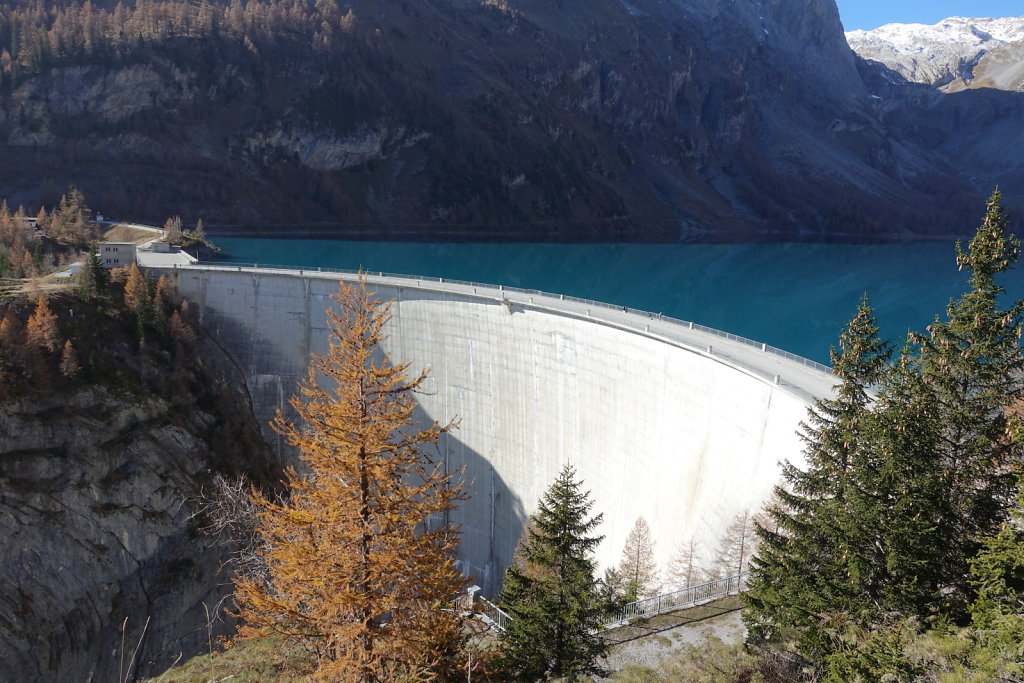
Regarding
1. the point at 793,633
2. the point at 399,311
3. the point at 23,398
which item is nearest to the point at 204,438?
the point at 23,398

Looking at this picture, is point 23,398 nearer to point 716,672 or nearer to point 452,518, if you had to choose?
point 452,518

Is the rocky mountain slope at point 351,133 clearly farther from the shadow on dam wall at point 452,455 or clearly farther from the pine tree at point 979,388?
the pine tree at point 979,388

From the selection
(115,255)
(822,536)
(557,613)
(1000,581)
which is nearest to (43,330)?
(115,255)

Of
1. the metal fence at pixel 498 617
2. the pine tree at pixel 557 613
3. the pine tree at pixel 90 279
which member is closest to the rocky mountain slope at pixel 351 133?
the pine tree at pixel 90 279

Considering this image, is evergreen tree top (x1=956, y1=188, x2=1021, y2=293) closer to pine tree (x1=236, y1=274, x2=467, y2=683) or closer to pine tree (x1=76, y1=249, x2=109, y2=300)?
pine tree (x1=236, y1=274, x2=467, y2=683)

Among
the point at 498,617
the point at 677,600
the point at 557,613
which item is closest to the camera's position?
the point at 557,613

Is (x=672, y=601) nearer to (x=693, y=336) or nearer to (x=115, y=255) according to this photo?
(x=693, y=336)
